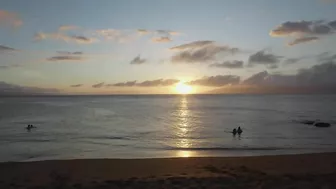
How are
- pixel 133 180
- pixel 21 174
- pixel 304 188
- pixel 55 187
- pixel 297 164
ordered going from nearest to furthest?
pixel 304 188 < pixel 55 187 < pixel 133 180 < pixel 21 174 < pixel 297 164

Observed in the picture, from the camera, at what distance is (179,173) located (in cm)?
1298

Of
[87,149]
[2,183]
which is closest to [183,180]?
[2,183]

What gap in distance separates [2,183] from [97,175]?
342 cm

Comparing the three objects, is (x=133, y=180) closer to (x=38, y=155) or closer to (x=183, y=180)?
(x=183, y=180)

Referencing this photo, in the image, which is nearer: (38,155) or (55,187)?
(55,187)

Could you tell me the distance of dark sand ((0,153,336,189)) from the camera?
10.6 meters

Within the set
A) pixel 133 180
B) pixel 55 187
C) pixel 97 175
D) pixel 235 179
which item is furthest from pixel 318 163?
pixel 55 187

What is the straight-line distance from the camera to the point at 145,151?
21.8 meters

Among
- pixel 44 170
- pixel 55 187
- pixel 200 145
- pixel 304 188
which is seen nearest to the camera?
pixel 304 188

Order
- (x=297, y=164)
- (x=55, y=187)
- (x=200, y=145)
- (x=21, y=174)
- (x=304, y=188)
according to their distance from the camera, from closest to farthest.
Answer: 1. (x=304, y=188)
2. (x=55, y=187)
3. (x=21, y=174)
4. (x=297, y=164)
5. (x=200, y=145)

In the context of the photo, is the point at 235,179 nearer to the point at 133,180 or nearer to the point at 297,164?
the point at 133,180

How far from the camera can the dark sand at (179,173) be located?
10633 mm

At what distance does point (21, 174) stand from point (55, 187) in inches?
124

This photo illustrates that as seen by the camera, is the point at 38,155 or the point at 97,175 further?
the point at 38,155
